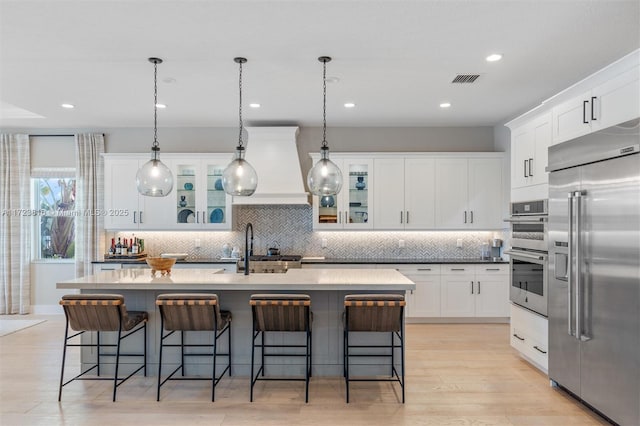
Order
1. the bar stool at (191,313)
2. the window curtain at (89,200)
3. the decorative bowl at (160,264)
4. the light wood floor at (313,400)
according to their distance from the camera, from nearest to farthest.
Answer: the light wood floor at (313,400) < the bar stool at (191,313) < the decorative bowl at (160,264) < the window curtain at (89,200)

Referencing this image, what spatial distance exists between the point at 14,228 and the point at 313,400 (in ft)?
18.6

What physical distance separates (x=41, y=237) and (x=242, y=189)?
480 centimetres

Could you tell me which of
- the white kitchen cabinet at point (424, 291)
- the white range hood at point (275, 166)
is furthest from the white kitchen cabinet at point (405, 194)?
the white range hood at point (275, 166)

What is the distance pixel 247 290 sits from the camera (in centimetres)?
376

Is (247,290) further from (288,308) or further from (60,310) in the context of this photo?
(60,310)

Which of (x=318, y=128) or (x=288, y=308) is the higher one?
(x=318, y=128)

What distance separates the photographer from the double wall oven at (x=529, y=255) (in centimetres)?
380

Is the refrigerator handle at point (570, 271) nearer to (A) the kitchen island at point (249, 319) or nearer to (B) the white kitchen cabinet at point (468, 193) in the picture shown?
(A) the kitchen island at point (249, 319)

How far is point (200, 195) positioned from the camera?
615 cm

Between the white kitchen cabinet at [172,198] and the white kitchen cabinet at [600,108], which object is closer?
the white kitchen cabinet at [600,108]

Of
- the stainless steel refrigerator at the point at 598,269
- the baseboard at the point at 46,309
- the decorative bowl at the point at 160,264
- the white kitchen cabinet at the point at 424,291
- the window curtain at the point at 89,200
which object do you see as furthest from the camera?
the baseboard at the point at 46,309

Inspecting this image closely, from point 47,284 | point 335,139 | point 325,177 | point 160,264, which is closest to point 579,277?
point 325,177

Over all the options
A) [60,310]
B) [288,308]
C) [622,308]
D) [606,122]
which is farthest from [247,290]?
[60,310]

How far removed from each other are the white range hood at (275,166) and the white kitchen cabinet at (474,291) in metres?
2.31
